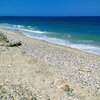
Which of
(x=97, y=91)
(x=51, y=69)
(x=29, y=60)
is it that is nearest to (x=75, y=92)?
(x=97, y=91)

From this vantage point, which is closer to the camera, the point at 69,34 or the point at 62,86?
the point at 62,86

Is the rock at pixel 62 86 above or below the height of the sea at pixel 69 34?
above

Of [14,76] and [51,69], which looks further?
[51,69]

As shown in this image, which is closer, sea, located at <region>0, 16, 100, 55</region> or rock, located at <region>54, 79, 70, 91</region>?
rock, located at <region>54, 79, 70, 91</region>

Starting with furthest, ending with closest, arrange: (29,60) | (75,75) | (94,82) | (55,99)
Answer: (29,60), (75,75), (94,82), (55,99)

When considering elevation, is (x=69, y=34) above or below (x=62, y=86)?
below

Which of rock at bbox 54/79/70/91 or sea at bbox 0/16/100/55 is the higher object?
rock at bbox 54/79/70/91

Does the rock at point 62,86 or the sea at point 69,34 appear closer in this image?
the rock at point 62,86

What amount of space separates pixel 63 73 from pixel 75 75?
532mm

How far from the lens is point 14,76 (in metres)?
9.73

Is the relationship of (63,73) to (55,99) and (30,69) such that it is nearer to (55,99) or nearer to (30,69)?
(30,69)

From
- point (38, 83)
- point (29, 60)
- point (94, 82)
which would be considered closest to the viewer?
point (38, 83)

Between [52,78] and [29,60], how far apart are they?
3.12 m

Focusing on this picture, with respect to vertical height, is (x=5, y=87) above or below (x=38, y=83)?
A: above
